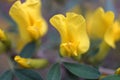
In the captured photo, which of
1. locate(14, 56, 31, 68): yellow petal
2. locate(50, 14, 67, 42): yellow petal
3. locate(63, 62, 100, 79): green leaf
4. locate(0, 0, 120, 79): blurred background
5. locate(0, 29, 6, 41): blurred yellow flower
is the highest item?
locate(50, 14, 67, 42): yellow petal

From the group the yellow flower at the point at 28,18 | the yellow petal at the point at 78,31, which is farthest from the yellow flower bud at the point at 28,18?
the yellow petal at the point at 78,31

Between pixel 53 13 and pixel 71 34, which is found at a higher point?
pixel 71 34

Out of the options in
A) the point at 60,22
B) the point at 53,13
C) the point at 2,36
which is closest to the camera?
the point at 60,22

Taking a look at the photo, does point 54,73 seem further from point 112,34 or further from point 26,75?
point 112,34

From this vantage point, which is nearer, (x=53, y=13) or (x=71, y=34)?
(x=71, y=34)

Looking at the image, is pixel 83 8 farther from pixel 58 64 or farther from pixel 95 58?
pixel 58 64

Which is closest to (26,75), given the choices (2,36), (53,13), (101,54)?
(2,36)

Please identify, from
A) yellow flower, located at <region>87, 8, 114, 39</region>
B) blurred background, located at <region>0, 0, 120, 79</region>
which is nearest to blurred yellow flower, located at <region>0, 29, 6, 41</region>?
blurred background, located at <region>0, 0, 120, 79</region>

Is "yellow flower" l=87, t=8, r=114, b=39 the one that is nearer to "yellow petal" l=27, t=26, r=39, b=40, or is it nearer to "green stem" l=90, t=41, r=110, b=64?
"green stem" l=90, t=41, r=110, b=64
